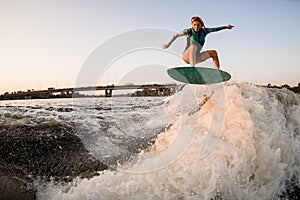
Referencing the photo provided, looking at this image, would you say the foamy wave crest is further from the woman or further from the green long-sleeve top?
the green long-sleeve top

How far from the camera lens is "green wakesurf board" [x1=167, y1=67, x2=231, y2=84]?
5.24 metres

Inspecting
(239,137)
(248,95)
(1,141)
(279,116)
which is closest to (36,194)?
(1,141)

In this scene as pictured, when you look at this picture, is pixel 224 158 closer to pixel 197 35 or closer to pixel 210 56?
pixel 210 56

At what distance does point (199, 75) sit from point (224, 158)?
7.66 ft

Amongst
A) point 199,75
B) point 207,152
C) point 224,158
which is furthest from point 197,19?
point 224,158

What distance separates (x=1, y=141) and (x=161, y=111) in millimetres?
3551

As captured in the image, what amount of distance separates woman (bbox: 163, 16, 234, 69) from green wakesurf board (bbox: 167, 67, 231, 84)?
7.4 inches

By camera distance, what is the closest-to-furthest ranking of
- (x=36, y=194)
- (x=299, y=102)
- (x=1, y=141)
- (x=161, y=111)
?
(x=36, y=194), (x=1, y=141), (x=299, y=102), (x=161, y=111)

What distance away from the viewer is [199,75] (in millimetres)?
5387

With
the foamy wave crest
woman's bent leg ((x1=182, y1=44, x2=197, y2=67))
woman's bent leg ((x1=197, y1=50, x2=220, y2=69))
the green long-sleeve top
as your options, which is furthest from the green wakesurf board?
the green long-sleeve top

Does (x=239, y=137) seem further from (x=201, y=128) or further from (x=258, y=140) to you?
(x=201, y=128)

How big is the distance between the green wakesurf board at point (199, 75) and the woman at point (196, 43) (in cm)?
19

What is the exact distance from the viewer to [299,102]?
5.20m

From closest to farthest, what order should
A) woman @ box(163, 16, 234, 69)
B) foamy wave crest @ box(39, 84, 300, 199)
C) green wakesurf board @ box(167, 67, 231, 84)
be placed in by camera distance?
foamy wave crest @ box(39, 84, 300, 199)
green wakesurf board @ box(167, 67, 231, 84)
woman @ box(163, 16, 234, 69)
